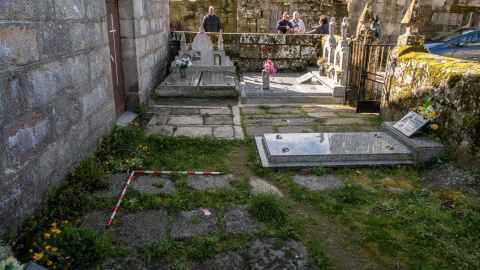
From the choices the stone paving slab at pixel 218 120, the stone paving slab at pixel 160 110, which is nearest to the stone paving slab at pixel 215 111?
the stone paving slab at pixel 218 120

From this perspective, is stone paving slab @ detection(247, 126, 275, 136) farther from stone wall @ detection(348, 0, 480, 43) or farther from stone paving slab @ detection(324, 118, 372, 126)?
stone wall @ detection(348, 0, 480, 43)

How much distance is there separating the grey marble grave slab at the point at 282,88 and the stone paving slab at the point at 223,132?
204 centimetres

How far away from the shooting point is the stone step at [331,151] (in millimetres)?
4496

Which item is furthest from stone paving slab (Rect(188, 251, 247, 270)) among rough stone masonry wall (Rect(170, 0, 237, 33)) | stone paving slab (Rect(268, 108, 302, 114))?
rough stone masonry wall (Rect(170, 0, 237, 33))

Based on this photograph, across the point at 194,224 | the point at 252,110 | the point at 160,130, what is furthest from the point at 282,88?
the point at 194,224

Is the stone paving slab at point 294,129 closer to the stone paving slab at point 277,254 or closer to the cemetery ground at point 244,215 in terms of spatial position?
the cemetery ground at point 244,215

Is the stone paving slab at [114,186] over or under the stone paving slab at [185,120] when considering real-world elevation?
under

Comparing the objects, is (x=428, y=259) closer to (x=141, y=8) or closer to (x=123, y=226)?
(x=123, y=226)

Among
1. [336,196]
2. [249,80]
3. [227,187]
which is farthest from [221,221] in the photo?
[249,80]

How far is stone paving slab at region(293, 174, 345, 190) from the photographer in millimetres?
4025

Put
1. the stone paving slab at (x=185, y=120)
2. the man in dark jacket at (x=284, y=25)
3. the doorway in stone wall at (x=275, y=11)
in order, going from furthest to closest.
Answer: the doorway in stone wall at (x=275, y=11) → the man in dark jacket at (x=284, y=25) → the stone paving slab at (x=185, y=120)

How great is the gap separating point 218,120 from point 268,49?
4.42 m

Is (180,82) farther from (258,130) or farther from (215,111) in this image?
(258,130)

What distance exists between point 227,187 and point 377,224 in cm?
160
